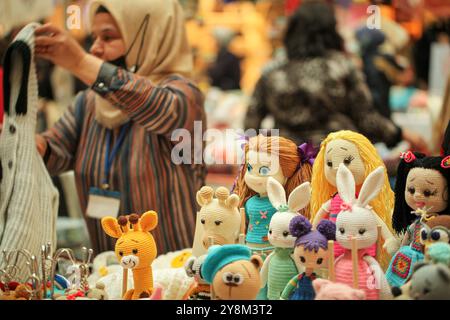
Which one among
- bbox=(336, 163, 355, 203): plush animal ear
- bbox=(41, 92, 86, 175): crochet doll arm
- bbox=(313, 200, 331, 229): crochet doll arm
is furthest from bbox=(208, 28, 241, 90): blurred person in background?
bbox=(336, 163, 355, 203): plush animal ear

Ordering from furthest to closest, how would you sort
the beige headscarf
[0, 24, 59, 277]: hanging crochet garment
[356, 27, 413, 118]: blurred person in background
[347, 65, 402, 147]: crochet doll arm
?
1. [356, 27, 413, 118]: blurred person in background
2. [347, 65, 402, 147]: crochet doll arm
3. the beige headscarf
4. [0, 24, 59, 277]: hanging crochet garment

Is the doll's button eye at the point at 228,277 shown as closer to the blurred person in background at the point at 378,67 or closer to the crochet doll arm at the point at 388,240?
the crochet doll arm at the point at 388,240

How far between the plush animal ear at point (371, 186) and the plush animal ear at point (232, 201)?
25 centimetres

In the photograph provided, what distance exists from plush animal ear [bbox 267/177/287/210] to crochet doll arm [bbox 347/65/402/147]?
1.48 m

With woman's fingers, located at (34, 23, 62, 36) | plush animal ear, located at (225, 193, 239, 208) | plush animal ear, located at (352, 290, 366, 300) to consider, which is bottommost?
plush animal ear, located at (352, 290, 366, 300)

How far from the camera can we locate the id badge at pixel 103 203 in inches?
91.9

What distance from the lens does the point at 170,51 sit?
234cm

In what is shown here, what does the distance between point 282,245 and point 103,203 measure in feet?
2.85

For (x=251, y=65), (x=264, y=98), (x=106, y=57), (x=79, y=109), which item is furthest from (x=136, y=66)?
(x=251, y=65)

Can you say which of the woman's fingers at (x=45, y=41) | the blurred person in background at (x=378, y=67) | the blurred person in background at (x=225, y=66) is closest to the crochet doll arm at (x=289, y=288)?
the woman's fingers at (x=45, y=41)

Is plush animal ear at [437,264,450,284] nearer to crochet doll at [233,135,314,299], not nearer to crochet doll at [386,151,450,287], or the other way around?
crochet doll at [386,151,450,287]

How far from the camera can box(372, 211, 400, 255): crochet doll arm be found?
1664 mm

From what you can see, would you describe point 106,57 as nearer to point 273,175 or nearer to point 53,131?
point 53,131

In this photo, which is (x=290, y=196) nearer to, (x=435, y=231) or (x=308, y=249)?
(x=308, y=249)
